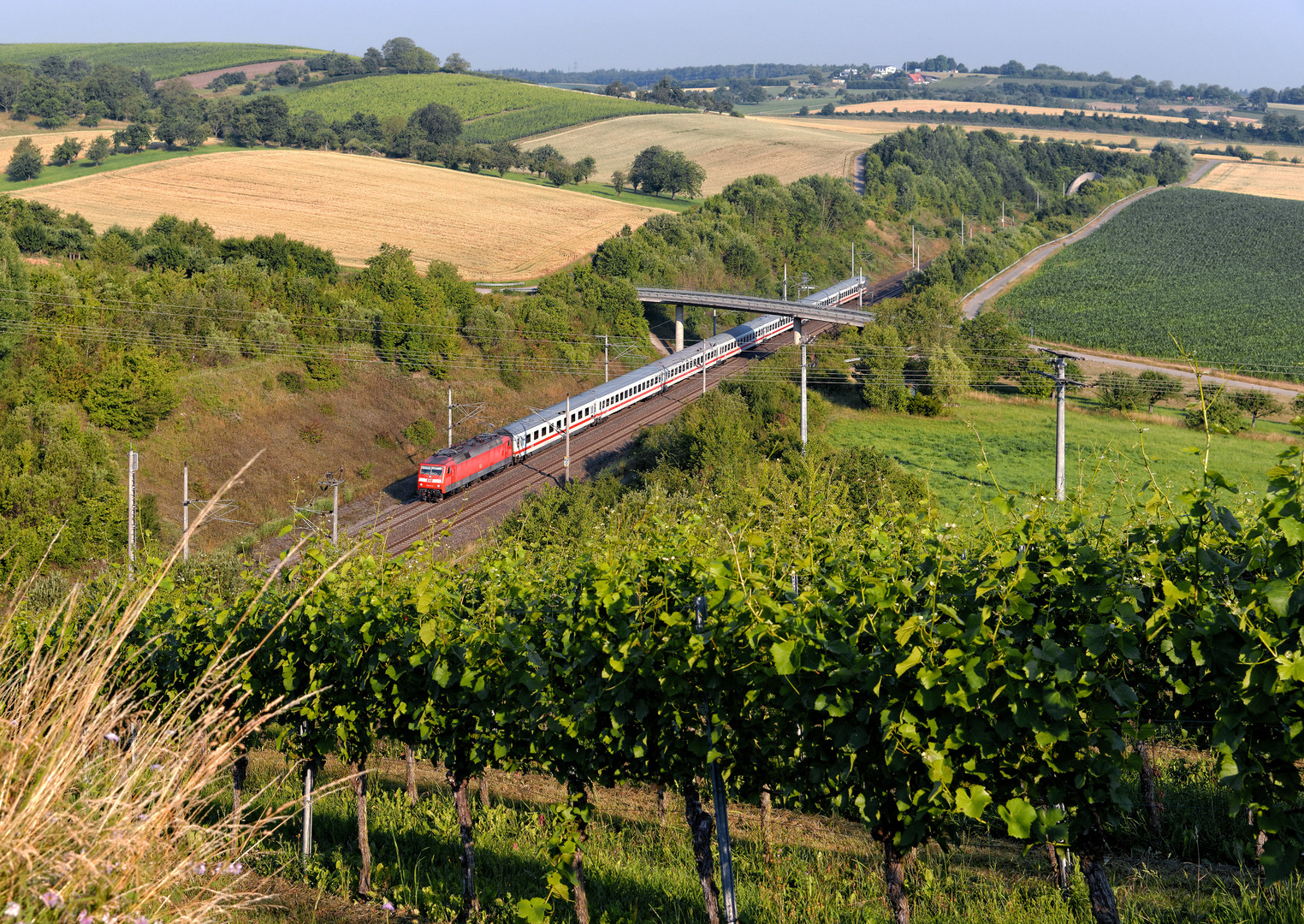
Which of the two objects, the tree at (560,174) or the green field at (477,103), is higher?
the green field at (477,103)

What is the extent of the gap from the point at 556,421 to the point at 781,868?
131 ft

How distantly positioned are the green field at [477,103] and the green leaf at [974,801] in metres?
139

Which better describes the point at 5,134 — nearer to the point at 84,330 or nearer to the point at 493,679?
the point at 84,330

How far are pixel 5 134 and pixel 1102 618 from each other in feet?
427

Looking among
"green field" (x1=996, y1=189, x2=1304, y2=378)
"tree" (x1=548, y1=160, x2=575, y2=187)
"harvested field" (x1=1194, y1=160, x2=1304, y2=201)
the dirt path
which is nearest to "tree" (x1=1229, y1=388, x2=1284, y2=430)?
"green field" (x1=996, y1=189, x2=1304, y2=378)

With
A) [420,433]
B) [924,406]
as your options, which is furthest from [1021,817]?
[924,406]

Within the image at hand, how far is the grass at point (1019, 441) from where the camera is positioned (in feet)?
140

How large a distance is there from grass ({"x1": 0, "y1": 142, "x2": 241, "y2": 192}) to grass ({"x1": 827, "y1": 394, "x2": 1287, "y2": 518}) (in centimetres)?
7304

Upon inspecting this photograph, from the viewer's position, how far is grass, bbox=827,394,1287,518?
42625mm

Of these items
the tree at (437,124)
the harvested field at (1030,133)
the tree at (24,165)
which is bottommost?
the tree at (24,165)

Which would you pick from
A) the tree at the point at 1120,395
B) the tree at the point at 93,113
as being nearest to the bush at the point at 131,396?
the tree at the point at 1120,395

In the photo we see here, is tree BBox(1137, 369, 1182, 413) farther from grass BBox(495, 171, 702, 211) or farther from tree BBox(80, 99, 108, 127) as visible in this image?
tree BBox(80, 99, 108, 127)

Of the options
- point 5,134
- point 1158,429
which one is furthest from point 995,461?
point 5,134

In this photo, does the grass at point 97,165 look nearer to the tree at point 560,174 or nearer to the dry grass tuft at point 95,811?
the tree at point 560,174
